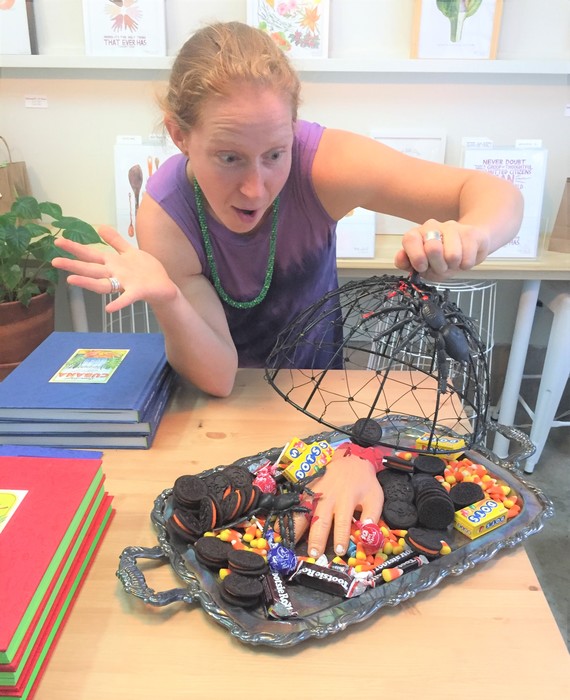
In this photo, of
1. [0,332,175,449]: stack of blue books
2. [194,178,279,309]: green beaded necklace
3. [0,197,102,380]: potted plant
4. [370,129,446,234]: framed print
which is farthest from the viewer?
[370,129,446,234]: framed print

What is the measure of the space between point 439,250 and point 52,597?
527 millimetres

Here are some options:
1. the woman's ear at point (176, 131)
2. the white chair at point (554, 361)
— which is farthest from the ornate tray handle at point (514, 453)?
the white chair at point (554, 361)

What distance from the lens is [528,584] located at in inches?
24.7

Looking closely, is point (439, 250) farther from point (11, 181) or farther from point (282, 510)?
point (11, 181)

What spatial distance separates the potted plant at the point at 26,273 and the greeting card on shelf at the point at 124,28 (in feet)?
2.01

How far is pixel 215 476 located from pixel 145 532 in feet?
0.34

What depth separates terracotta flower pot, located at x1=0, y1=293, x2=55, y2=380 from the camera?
1.76m

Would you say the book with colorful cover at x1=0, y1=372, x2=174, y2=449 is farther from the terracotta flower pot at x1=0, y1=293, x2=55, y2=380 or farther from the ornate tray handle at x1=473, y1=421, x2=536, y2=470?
the terracotta flower pot at x1=0, y1=293, x2=55, y2=380

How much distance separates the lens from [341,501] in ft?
2.28

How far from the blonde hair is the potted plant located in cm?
98

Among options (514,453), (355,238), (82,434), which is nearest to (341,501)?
(514,453)

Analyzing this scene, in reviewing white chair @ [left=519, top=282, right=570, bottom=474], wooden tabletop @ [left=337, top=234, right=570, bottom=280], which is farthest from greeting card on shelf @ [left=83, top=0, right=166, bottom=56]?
white chair @ [left=519, top=282, right=570, bottom=474]

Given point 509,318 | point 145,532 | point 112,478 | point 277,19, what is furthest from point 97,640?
point 509,318

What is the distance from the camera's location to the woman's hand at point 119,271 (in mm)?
762
